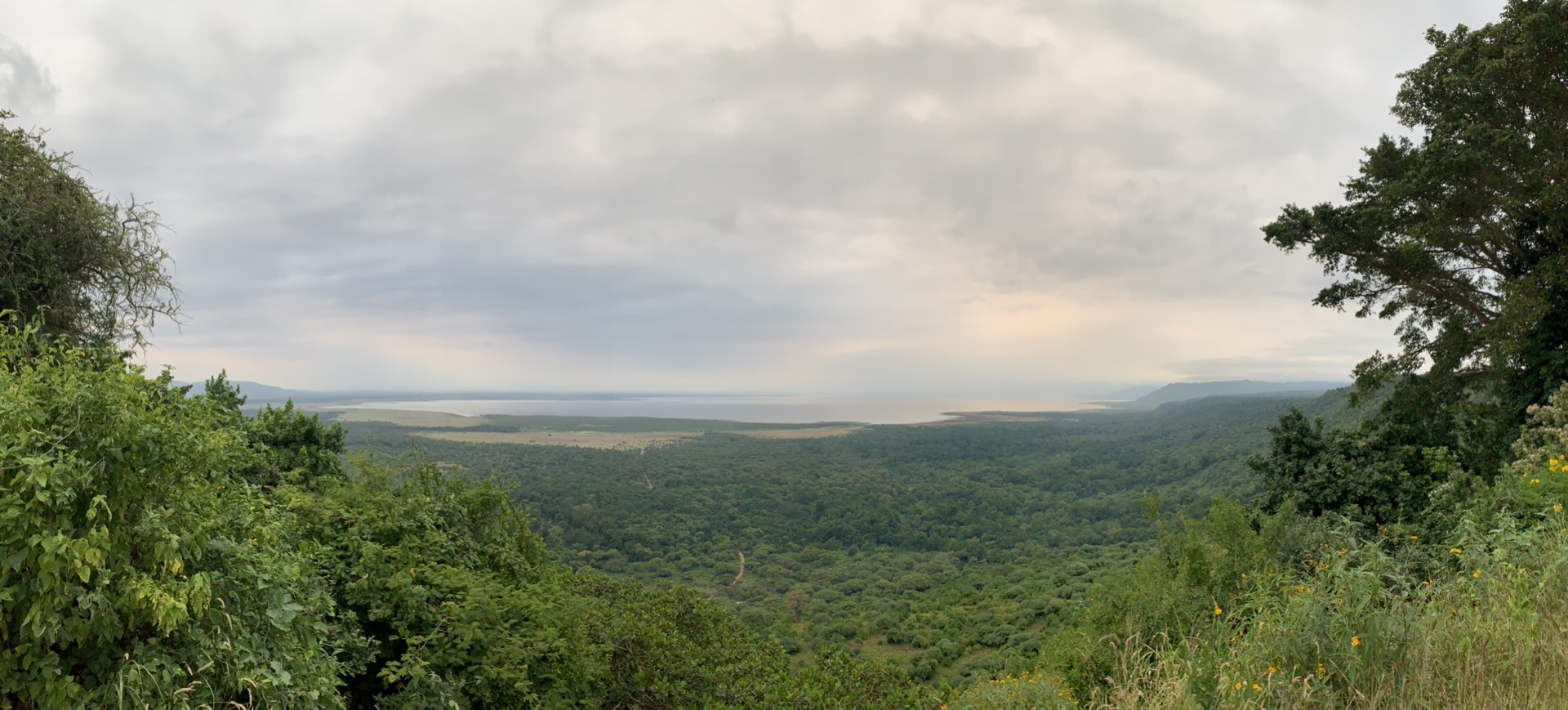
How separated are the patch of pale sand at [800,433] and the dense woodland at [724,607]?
121 metres

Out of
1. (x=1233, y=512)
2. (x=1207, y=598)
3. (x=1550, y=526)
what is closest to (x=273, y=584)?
(x=1550, y=526)

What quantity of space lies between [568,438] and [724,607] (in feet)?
407

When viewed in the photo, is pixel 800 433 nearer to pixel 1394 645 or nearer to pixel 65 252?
pixel 65 252

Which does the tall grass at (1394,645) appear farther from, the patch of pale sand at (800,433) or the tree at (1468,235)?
the patch of pale sand at (800,433)

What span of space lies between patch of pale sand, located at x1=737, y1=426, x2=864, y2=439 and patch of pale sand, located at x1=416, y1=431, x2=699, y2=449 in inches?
653

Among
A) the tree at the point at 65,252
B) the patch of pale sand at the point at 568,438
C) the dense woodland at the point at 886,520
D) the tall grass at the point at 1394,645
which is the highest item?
the tree at the point at 65,252

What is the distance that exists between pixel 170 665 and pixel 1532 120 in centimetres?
2011

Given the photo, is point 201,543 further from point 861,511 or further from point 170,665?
point 861,511

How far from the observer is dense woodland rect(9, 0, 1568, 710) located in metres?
3.04

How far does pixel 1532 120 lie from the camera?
477 inches

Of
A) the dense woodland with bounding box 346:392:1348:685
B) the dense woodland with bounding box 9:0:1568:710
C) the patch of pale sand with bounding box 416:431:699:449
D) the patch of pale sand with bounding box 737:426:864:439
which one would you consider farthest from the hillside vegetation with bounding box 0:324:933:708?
the patch of pale sand with bounding box 737:426:864:439

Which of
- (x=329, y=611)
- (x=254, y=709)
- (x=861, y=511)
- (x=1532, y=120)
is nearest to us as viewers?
(x=254, y=709)

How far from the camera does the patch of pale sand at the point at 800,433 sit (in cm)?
14938

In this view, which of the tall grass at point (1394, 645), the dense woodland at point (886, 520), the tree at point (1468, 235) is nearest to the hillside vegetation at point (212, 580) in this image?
the dense woodland at point (886, 520)
